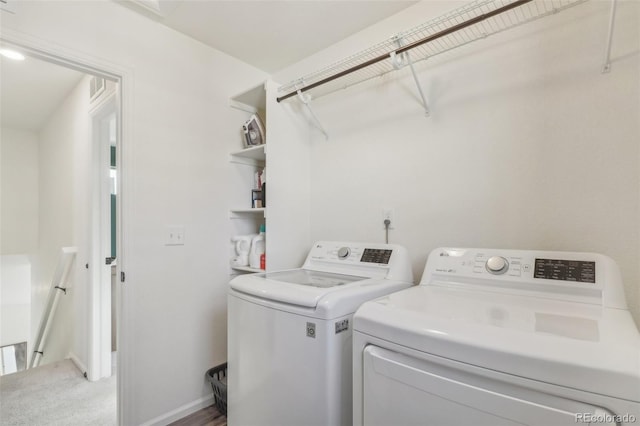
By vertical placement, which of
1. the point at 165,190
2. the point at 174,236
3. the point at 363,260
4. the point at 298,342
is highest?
the point at 165,190

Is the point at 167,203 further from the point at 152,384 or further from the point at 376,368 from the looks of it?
the point at 376,368

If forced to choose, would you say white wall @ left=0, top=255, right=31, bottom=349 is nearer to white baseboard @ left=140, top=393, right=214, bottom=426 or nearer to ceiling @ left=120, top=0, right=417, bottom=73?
white baseboard @ left=140, top=393, right=214, bottom=426

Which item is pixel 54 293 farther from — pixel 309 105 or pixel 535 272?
pixel 535 272

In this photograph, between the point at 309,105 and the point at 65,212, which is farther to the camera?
the point at 65,212

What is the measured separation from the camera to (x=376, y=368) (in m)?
0.92

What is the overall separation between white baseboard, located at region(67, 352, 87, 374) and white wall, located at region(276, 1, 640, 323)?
97.1 inches

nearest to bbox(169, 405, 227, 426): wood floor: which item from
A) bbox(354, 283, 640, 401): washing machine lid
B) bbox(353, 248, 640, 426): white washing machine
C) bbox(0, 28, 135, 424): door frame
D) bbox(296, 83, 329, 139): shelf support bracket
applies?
bbox(0, 28, 135, 424): door frame

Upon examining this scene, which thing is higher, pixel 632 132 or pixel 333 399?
pixel 632 132

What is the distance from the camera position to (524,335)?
2.42 feet

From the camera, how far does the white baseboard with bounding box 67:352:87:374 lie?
255cm

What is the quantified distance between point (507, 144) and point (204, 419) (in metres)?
2.29

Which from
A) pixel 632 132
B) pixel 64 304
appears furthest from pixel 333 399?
pixel 64 304

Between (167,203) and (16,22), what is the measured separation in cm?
103

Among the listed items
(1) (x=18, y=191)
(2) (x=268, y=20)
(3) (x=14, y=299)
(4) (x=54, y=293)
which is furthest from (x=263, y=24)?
(3) (x=14, y=299)
